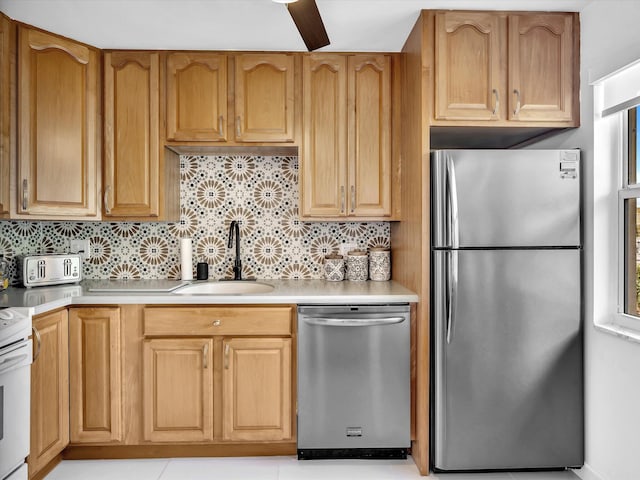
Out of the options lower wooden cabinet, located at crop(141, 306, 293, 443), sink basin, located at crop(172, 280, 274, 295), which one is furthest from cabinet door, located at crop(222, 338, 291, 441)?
sink basin, located at crop(172, 280, 274, 295)

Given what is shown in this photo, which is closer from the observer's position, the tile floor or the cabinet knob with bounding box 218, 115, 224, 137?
the tile floor

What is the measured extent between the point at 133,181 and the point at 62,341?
96 cm

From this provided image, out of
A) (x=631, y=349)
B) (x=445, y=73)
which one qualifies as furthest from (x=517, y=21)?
(x=631, y=349)

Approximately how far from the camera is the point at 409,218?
2514 millimetres

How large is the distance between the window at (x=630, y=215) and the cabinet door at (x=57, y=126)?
274 centimetres

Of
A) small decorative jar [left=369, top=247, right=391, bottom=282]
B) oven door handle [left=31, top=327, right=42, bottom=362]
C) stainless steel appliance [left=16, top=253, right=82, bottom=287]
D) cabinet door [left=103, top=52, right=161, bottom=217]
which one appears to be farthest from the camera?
small decorative jar [left=369, top=247, right=391, bottom=282]

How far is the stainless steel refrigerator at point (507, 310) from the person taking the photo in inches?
85.9

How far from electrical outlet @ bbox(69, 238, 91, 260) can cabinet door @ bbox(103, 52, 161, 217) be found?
17.6 inches

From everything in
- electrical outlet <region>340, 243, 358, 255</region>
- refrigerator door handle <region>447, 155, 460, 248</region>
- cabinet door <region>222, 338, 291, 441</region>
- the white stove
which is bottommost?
cabinet door <region>222, 338, 291, 441</region>

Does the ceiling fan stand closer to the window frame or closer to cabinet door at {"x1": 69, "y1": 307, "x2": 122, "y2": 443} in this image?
the window frame

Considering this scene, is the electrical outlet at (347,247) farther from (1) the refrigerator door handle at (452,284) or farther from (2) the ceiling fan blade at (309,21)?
(2) the ceiling fan blade at (309,21)

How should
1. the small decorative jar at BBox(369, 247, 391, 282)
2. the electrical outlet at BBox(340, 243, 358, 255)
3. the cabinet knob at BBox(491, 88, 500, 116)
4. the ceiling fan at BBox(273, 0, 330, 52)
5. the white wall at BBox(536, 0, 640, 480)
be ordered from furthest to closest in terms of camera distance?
the electrical outlet at BBox(340, 243, 358, 255) < the small decorative jar at BBox(369, 247, 391, 282) < the cabinet knob at BBox(491, 88, 500, 116) < the white wall at BBox(536, 0, 640, 480) < the ceiling fan at BBox(273, 0, 330, 52)

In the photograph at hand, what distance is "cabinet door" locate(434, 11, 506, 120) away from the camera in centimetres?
224

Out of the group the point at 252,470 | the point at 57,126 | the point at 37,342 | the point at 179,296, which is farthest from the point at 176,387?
the point at 57,126
